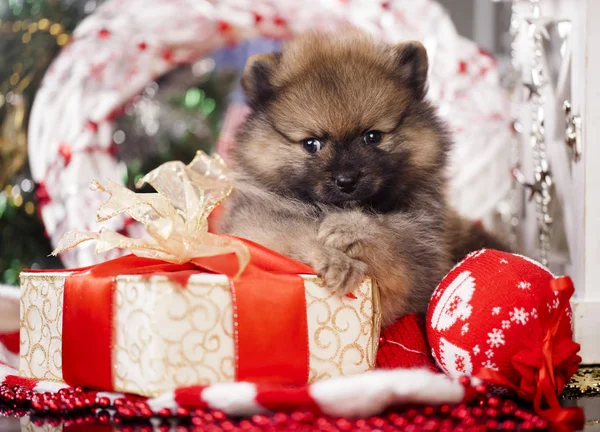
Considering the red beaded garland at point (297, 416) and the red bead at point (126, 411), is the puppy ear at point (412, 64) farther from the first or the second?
the red bead at point (126, 411)

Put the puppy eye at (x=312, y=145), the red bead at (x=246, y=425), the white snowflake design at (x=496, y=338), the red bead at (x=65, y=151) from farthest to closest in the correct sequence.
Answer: the red bead at (x=65, y=151), the puppy eye at (x=312, y=145), the white snowflake design at (x=496, y=338), the red bead at (x=246, y=425)

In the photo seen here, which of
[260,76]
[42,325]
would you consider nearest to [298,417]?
[42,325]

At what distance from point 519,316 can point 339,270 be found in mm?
348

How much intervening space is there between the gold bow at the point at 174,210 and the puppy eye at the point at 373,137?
29 cm

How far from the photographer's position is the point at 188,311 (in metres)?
1.06

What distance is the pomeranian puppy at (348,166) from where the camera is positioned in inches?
49.4

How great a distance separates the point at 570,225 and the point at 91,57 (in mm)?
1529

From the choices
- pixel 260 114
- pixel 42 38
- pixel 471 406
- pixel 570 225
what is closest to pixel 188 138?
pixel 42 38

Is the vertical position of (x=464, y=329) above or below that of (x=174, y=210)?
below

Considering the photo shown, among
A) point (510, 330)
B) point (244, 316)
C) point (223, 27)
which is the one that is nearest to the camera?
point (244, 316)

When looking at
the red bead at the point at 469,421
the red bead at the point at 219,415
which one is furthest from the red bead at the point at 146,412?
the red bead at the point at 469,421

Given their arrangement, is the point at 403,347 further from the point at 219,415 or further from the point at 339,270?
the point at 219,415

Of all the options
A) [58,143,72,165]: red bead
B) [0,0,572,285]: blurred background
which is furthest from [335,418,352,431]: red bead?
[58,143,72,165]: red bead

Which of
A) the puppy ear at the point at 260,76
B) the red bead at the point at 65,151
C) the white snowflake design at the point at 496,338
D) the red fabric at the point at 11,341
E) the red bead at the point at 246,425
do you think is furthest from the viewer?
the red bead at the point at 65,151
